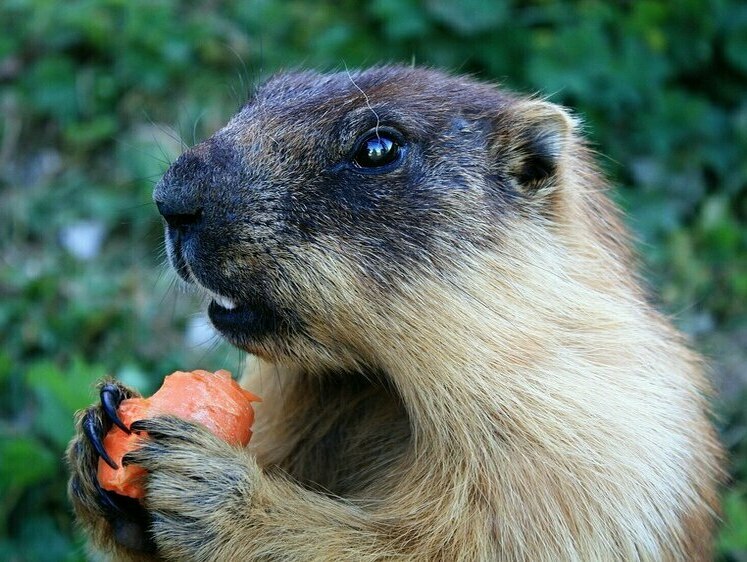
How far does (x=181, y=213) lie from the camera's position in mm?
3787

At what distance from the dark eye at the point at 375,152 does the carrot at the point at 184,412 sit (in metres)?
0.99

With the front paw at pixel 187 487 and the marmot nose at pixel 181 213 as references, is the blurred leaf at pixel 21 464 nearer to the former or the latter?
the front paw at pixel 187 487

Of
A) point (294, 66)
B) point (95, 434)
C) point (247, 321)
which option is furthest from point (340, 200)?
point (294, 66)

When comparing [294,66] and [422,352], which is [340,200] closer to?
[422,352]

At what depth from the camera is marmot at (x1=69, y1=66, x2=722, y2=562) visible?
141 inches

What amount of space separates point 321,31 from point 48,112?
2.28 meters

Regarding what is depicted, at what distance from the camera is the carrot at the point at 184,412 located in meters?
3.64

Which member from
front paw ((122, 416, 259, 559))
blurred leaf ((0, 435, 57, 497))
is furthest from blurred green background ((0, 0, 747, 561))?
front paw ((122, 416, 259, 559))

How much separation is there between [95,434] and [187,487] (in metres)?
0.44

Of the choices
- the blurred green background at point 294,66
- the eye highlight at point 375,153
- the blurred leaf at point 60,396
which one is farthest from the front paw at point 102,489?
the blurred green background at point 294,66

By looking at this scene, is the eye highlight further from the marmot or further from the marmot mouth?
the marmot mouth

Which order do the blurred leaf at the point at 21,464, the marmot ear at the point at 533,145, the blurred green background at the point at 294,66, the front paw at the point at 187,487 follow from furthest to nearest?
the blurred green background at the point at 294,66 < the blurred leaf at the point at 21,464 < the marmot ear at the point at 533,145 < the front paw at the point at 187,487

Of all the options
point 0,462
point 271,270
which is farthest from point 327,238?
point 0,462

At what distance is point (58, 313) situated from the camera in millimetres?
6754
